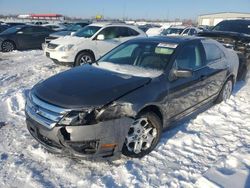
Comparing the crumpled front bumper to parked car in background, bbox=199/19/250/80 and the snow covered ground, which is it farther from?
parked car in background, bbox=199/19/250/80

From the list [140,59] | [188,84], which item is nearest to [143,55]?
[140,59]

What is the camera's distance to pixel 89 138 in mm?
3428

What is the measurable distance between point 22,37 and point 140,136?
14690mm

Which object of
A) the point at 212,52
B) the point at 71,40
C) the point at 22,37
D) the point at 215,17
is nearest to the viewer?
the point at 212,52

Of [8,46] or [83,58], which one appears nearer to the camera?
[83,58]

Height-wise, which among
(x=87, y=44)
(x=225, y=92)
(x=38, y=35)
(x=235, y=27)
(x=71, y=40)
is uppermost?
(x=235, y=27)

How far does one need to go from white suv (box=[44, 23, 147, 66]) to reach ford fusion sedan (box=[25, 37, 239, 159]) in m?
4.71

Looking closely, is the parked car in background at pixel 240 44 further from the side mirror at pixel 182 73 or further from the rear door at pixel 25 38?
the rear door at pixel 25 38

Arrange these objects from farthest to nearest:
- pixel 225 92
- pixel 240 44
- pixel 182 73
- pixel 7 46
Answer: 1. pixel 7 46
2. pixel 240 44
3. pixel 225 92
4. pixel 182 73

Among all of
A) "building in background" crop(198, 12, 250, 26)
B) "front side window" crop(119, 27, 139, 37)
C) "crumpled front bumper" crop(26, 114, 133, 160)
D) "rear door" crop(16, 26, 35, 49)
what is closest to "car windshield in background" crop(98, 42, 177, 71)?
"crumpled front bumper" crop(26, 114, 133, 160)

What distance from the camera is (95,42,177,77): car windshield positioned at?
4543 millimetres

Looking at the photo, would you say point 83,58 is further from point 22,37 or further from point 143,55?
point 22,37

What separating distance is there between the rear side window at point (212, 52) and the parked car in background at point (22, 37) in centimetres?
1299

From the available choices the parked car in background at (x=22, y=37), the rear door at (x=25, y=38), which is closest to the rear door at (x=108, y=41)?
the parked car in background at (x=22, y=37)
